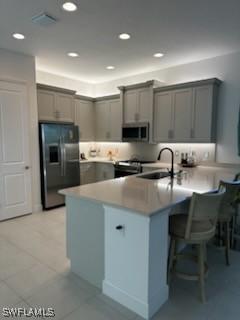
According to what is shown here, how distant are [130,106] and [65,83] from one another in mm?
1818

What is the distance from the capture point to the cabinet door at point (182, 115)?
4.16m

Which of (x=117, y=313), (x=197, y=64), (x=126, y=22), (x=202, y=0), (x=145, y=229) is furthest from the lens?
(x=197, y=64)

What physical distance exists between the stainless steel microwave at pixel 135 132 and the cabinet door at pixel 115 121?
18 cm

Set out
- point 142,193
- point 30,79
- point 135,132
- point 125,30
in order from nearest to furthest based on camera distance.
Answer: point 142,193, point 125,30, point 30,79, point 135,132

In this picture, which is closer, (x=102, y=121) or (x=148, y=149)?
(x=148, y=149)

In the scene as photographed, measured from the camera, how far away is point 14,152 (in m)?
4.02

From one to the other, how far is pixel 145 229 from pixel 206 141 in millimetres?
2803

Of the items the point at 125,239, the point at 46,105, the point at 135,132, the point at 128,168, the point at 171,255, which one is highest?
the point at 46,105

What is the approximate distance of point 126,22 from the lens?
287 cm

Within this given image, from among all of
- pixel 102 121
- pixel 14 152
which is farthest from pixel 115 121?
pixel 14 152

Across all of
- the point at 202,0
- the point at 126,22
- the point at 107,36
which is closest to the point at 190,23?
the point at 202,0

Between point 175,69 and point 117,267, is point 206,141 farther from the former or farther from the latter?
point 117,267

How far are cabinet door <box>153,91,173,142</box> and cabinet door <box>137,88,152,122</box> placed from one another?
15cm

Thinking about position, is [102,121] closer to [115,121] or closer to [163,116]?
[115,121]
